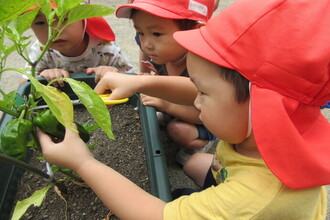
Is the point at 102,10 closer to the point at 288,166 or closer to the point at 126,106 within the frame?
the point at 288,166

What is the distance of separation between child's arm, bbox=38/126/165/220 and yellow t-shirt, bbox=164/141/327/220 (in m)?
0.05

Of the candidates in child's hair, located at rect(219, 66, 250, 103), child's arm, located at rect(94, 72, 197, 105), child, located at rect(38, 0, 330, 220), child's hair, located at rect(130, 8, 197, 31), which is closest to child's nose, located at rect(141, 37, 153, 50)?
child's hair, located at rect(130, 8, 197, 31)

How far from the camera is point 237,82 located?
503mm

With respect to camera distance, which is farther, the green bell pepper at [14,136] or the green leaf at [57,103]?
the green bell pepper at [14,136]

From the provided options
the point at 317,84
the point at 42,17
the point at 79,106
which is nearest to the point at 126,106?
the point at 79,106

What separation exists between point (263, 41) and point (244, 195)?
0.90 ft

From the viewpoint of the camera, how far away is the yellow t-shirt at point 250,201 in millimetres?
507

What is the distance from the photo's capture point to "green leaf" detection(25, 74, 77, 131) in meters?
0.42

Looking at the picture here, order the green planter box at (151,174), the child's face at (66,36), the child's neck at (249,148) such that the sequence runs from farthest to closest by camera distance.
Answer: the child's face at (66,36), the green planter box at (151,174), the child's neck at (249,148)

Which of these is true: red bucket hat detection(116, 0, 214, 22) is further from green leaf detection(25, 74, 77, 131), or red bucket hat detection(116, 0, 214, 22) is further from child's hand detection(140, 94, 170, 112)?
green leaf detection(25, 74, 77, 131)

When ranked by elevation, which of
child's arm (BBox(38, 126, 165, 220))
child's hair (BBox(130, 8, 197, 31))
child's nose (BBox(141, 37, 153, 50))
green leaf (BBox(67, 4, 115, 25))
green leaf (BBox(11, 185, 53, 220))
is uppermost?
Answer: green leaf (BBox(67, 4, 115, 25))

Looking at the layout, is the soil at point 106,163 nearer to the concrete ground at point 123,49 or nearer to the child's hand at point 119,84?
the child's hand at point 119,84

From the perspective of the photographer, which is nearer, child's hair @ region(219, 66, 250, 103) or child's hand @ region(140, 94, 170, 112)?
child's hair @ region(219, 66, 250, 103)

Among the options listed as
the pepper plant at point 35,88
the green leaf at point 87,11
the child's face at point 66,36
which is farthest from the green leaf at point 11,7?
the child's face at point 66,36
